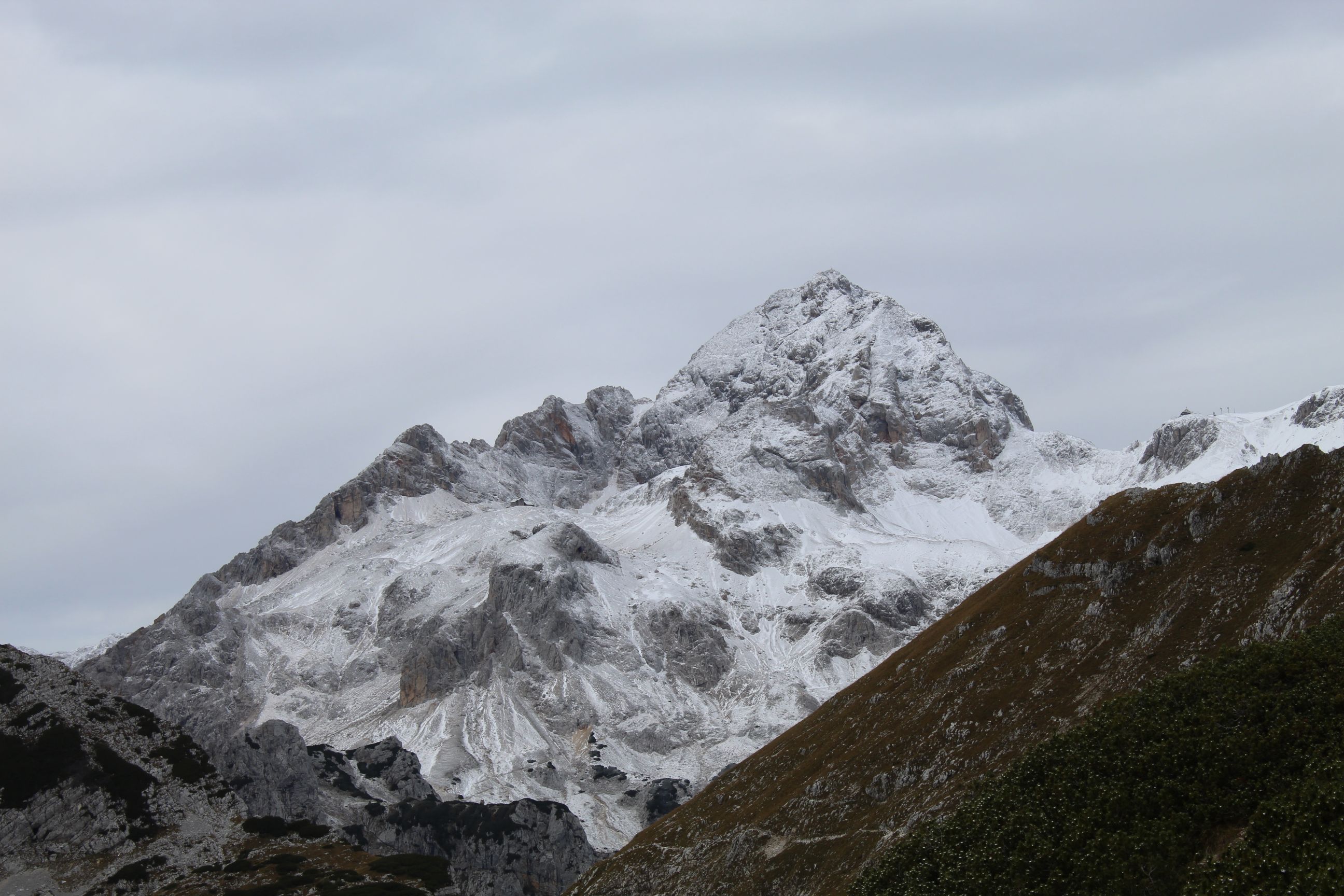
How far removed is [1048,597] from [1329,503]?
31217 millimetres

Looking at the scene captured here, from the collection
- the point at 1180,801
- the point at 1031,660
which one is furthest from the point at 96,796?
the point at 1180,801

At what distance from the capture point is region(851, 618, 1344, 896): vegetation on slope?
5628 cm

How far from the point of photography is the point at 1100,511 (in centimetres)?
12525

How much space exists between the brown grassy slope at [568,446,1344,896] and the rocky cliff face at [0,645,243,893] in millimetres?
67271

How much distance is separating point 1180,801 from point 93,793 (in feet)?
501

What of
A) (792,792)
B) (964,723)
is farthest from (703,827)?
(964,723)

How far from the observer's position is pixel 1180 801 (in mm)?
66500

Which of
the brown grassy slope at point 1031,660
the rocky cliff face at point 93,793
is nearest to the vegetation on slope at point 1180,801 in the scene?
the brown grassy slope at point 1031,660

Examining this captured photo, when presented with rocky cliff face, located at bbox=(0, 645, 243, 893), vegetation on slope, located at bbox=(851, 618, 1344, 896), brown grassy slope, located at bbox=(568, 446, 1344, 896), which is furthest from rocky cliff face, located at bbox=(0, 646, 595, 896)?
vegetation on slope, located at bbox=(851, 618, 1344, 896)

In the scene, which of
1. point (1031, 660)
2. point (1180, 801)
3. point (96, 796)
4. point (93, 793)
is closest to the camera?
point (1180, 801)

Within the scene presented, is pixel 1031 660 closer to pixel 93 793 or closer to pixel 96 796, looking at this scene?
pixel 96 796

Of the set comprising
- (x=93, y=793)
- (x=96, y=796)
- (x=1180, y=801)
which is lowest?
(x=1180, y=801)

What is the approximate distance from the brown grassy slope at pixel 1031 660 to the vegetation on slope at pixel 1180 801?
1219cm

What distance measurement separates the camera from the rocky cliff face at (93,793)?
522 ft
